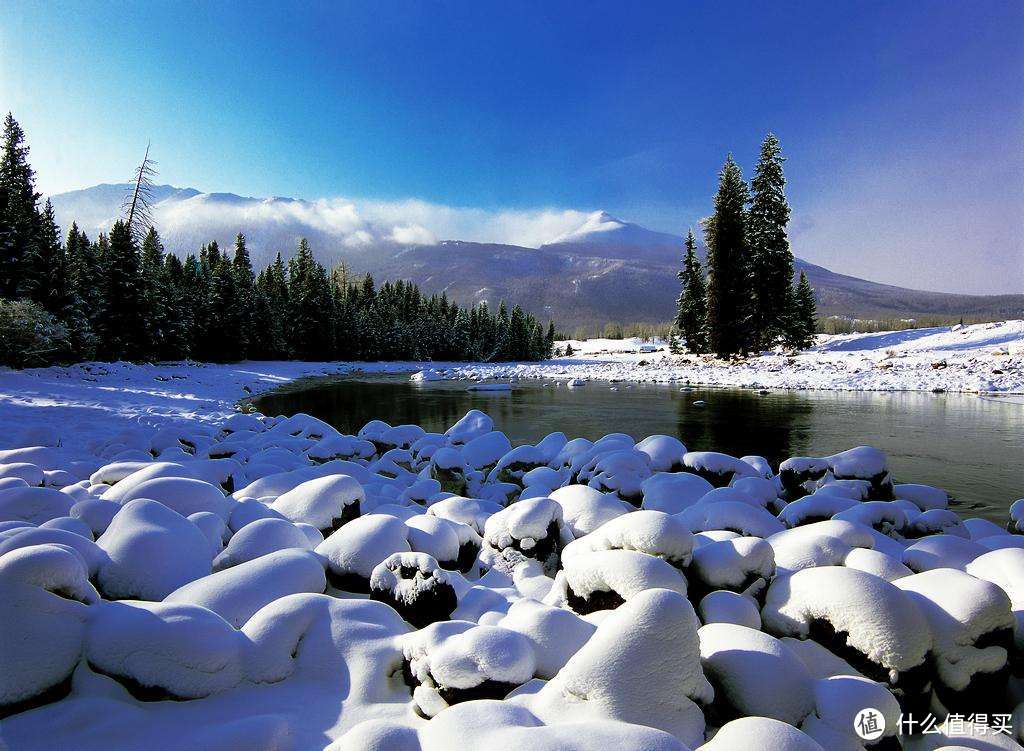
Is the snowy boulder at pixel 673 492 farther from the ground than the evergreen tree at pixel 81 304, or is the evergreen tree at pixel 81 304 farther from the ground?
the evergreen tree at pixel 81 304

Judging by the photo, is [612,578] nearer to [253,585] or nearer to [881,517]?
[253,585]

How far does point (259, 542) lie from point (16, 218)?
27.0 meters

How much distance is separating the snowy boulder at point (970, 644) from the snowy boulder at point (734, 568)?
795mm

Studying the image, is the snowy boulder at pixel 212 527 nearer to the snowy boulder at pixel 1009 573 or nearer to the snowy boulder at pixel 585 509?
the snowy boulder at pixel 585 509

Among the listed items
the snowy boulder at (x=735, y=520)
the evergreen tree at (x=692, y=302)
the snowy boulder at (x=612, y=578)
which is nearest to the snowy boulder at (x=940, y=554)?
the snowy boulder at (x=735, y=520)

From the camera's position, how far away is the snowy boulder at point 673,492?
18.9 feet

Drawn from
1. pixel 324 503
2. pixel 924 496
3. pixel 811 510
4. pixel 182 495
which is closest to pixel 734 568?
pixel 811 510

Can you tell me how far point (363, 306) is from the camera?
54.4m

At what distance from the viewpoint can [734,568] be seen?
333cm

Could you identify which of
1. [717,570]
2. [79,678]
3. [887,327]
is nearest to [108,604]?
[79,678]

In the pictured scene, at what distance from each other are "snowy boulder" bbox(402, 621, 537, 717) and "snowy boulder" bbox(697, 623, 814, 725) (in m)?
0.92

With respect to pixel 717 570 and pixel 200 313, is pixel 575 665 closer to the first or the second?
pixel 717 570

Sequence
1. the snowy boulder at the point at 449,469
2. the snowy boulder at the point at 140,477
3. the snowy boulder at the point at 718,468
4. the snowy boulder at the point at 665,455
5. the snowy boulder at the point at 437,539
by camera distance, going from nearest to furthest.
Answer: the snowy boulder at the point at 437,539 < the snowy boulder at the point at 140,477 < the snowy boulder at the point at 718,468 < the snowy boulder at the point at 665,455 < the snowy boulder at the point at 449,469

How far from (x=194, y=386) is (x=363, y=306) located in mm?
36632
